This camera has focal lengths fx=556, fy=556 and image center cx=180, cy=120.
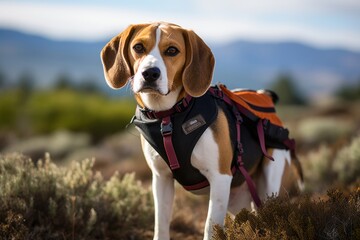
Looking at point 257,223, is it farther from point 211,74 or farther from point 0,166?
point 0,166

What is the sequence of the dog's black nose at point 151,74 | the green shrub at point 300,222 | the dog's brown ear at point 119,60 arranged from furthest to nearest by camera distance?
1. the dog's brown ear at point 119,60
2. the dog's black nose at point 151,74
3. the green shrub at point 300,222

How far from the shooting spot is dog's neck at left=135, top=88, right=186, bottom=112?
457 cm

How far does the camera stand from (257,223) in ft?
13.9

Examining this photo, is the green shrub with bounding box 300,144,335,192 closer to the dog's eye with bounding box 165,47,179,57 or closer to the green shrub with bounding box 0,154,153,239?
the green shrub with bounding box 0,154,153,239

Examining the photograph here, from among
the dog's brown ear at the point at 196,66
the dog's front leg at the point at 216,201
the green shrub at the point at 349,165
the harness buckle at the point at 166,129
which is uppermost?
the dog's brown ear at the point at 196,66

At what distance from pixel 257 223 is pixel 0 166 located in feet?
9.59

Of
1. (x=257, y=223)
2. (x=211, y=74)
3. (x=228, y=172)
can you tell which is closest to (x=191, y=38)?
(x=211, y=74)

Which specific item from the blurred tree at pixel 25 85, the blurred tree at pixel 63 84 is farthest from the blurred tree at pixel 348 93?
the blurred tree at pixel 25 85

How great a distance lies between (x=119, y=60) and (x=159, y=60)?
553mm

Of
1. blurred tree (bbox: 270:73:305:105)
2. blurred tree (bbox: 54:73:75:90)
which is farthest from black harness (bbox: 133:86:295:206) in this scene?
blurred tree (bbox: 270:73:305:105)

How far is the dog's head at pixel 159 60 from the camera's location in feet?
14.0

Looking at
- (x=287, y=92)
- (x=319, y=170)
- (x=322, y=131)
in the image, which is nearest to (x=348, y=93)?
(x=287, y=92)

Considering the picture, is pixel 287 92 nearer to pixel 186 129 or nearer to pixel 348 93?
pixel 348 93

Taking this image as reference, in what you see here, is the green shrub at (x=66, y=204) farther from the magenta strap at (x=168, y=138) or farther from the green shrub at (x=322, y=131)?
the green shrub at (x=322, y=131)
